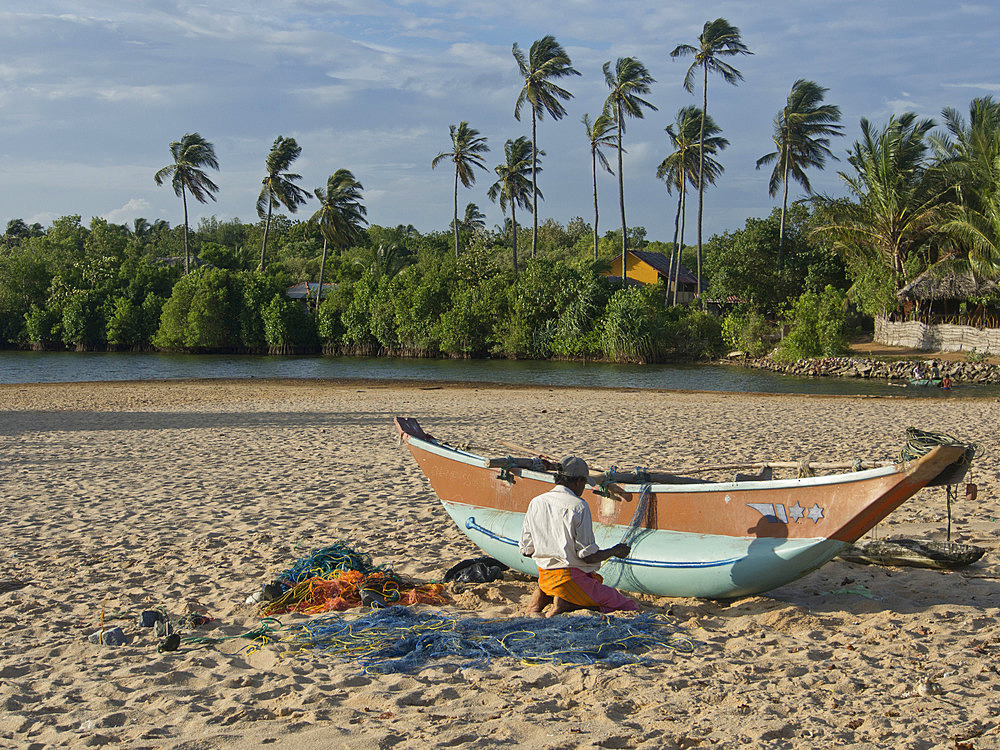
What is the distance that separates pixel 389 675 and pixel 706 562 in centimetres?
232

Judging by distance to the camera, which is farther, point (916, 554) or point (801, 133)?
point (801, 133)

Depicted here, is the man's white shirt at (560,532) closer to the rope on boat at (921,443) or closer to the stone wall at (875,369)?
the rope on boat at (921,443)

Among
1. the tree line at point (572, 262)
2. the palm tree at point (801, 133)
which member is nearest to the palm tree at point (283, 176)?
the tree line at point (572, 262)

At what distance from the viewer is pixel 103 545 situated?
7.57m

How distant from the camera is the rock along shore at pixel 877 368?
30094mm

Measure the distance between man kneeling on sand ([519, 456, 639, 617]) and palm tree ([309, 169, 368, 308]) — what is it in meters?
56.7

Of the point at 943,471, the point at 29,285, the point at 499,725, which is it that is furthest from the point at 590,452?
the point at 29,285

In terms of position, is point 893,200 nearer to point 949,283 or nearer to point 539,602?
point 949,283

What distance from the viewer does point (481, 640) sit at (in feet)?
16.4

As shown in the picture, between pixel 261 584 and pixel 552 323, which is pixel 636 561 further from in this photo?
pixel 552 323

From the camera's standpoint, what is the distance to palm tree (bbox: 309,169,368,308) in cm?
6038

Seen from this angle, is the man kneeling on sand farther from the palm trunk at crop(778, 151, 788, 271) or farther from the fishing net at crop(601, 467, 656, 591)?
the palm trunk at crop(778, 151, 788, 271)

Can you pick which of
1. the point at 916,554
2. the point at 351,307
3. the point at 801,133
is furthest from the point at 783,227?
the point at 916,554

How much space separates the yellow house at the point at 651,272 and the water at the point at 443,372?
66.3ft
